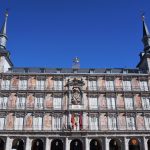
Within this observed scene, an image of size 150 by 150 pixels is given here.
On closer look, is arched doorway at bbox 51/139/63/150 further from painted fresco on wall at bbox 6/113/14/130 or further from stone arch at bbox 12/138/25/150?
painted fresco on wall at bbox 6/113/14/130

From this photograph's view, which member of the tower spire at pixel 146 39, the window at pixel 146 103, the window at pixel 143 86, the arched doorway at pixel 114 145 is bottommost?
the arched doorway at pixel 114 145

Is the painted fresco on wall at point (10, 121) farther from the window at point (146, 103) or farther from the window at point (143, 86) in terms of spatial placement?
the window at point (143, 86)

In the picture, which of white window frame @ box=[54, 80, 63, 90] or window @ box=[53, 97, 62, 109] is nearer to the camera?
window @ box=[53, 97, 62, 109]

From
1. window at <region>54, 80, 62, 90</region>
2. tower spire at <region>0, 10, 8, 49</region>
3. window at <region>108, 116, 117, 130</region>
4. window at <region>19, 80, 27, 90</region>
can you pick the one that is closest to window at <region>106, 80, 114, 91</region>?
window at <region>108, 116, 117, 130</region>

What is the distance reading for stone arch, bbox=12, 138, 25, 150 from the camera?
5278 centimetres

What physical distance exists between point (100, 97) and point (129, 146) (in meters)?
11.1

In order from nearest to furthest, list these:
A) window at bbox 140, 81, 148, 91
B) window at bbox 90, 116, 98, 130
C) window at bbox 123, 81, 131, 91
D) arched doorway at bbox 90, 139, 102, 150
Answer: window at bbox 90, 116, 98, 130 < arched doorway at bbox 90, 139, 102, 150 < window at bbox 123, 81, 131, 91 < window at bbox 140, 81, 148, 91

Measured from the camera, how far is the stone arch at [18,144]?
52781 millimetres

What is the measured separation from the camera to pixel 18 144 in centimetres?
5334

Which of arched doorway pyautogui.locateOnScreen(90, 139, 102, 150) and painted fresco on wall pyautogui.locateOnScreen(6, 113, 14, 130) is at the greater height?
painted fresco on wall pyautogui.locateOnScreen(6, 113, 14, 130)

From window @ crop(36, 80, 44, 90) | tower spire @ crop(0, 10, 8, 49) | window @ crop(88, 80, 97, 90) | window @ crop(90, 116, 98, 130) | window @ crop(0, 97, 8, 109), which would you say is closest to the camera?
window @ crop(90, 116, 98, 130)

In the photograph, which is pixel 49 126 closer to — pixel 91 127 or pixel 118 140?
pixel 91 127

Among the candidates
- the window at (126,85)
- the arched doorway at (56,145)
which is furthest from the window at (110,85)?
the arched doorway at (56,145)

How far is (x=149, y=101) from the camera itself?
57125 mm
